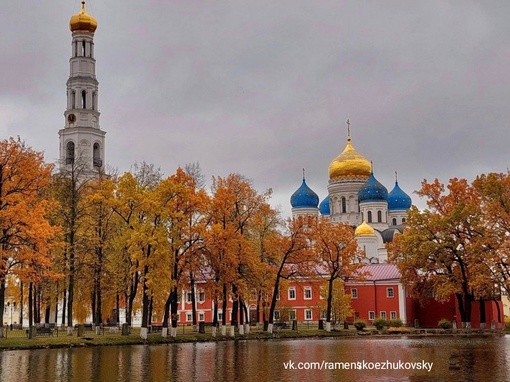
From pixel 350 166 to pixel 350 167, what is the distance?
0.21 metres

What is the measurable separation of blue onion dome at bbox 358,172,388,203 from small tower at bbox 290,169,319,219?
37.1 ft

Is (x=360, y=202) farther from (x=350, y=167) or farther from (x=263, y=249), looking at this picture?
(x=263, y=249)

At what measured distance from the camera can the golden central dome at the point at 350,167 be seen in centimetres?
11906

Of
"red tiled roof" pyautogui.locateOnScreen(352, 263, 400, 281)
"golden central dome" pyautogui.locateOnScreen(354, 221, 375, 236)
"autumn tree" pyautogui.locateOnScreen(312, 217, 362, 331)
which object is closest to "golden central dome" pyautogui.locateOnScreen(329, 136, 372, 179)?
"golden central dome" pyautogui.locateOnScreen(354, 221, 375, 236)

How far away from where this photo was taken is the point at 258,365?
2864 centimetres

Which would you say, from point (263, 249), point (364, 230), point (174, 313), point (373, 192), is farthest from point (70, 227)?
point (373, 192)

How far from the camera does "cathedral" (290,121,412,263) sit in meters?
108

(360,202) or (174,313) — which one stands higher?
(360,202)

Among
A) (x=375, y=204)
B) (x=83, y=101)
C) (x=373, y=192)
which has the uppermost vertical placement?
(x=83, y=101)

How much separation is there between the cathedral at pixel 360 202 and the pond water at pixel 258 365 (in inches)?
2770

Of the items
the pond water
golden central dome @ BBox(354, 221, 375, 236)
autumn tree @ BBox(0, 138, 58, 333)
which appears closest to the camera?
the pond water

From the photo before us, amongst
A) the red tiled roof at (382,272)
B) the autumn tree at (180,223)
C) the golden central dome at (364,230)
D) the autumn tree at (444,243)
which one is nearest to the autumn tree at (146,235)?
the autumn tree at (180,223)

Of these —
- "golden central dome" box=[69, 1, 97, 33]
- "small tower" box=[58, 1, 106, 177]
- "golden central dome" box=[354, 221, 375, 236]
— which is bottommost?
"golden central dome" box=[354, 221, 375, 236]

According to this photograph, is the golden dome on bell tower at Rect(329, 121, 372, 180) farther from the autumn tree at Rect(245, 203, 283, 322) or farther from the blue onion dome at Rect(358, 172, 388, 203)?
the autumn tree at Rect(245, 203, 283, 322)
